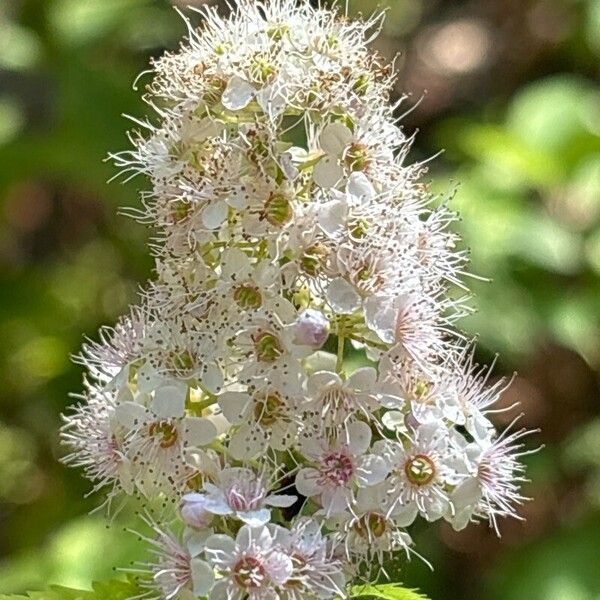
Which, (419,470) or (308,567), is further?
(419,470)

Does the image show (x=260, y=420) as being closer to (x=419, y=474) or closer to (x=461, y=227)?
(x=419, y=474)

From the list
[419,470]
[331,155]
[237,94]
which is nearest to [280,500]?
[419,470]

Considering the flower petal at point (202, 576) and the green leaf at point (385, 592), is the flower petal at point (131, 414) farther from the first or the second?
the green leaf at point (385, 592)

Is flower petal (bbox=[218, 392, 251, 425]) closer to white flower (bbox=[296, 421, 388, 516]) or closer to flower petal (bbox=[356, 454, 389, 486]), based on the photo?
white flower (bbox=[296, 421, 388, 516])

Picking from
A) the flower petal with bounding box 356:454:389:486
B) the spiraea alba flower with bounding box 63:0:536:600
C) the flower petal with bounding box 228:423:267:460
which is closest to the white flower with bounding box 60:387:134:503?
the spiraea alba flower with bounding box 63:0:536:600

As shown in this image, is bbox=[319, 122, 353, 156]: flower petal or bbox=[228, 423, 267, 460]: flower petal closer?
bbox=[228, 423, 267, 460]: flower petal
